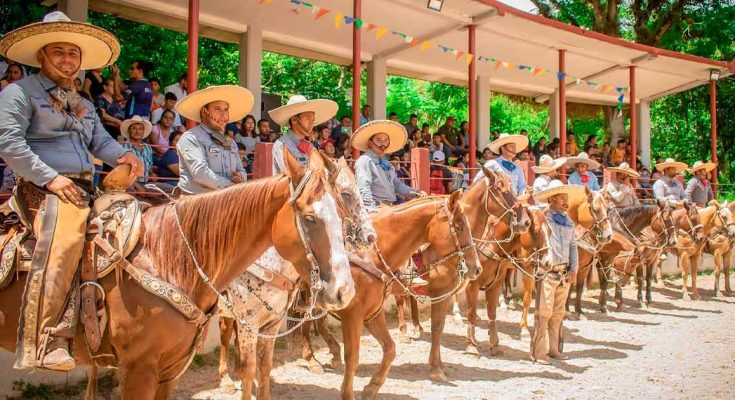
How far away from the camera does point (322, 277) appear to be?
3287mm

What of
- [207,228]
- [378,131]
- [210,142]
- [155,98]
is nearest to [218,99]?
[210,142]

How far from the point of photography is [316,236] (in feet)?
10.9

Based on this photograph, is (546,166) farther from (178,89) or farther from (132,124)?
(132,124)

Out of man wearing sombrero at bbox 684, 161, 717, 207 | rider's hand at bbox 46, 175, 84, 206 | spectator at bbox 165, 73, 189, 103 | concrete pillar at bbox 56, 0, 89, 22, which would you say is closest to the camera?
rider's hand at bbox 46, 175, 84, 206

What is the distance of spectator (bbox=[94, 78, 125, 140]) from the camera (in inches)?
340

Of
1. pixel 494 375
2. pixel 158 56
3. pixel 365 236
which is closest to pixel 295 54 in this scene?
pixel 158 56

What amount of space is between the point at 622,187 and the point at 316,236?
491 inches

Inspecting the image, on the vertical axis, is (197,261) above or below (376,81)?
below

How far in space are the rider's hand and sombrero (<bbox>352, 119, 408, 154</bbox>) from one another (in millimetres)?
4207

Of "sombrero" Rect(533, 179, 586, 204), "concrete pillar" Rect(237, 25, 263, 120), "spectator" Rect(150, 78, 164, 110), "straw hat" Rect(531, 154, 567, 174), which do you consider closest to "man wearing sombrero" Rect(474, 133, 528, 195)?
"sombrero" Rect(533, 179, 586, 204)

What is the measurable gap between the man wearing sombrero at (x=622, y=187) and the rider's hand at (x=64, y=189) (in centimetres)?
1214

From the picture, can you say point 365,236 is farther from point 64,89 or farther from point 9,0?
point 9,0

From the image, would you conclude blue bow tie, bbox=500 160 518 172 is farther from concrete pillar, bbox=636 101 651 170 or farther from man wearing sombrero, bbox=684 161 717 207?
concrete pillar, bbox=636 101 651 170

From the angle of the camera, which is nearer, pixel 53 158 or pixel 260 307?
pixel 53 158
